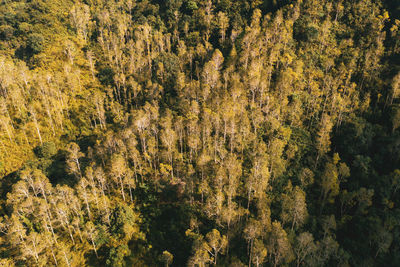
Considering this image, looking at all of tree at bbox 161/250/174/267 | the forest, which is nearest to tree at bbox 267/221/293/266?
the forest

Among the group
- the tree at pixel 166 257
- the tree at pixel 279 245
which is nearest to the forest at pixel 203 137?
the tree at pixel 279 245

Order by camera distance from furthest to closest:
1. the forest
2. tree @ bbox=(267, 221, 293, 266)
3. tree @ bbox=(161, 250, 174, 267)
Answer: the forest < tree @ bbox=(161, 250, 174, 267) < tree @ bbox=(267, 221, 293, 266)

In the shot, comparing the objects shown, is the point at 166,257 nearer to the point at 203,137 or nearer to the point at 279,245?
the point at 279,245

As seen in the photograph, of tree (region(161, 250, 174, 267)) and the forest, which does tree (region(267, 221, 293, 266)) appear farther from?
tree (region(161, 250, 174, 267))

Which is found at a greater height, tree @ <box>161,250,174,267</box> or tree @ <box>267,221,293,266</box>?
tree @ <box>267,221,293,266</box>

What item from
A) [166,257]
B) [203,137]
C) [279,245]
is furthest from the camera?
[203,137]

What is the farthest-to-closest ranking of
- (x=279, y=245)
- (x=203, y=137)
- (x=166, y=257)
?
(x=203, y=137) → (x=166, y=257) → (x=279, y=245)

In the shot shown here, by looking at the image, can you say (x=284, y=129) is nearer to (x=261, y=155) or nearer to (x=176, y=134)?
(x=261, y=155)

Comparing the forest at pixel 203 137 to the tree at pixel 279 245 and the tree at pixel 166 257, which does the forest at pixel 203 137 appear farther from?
the tree at pixel 166 257

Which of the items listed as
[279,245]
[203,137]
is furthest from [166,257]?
[203,137]
